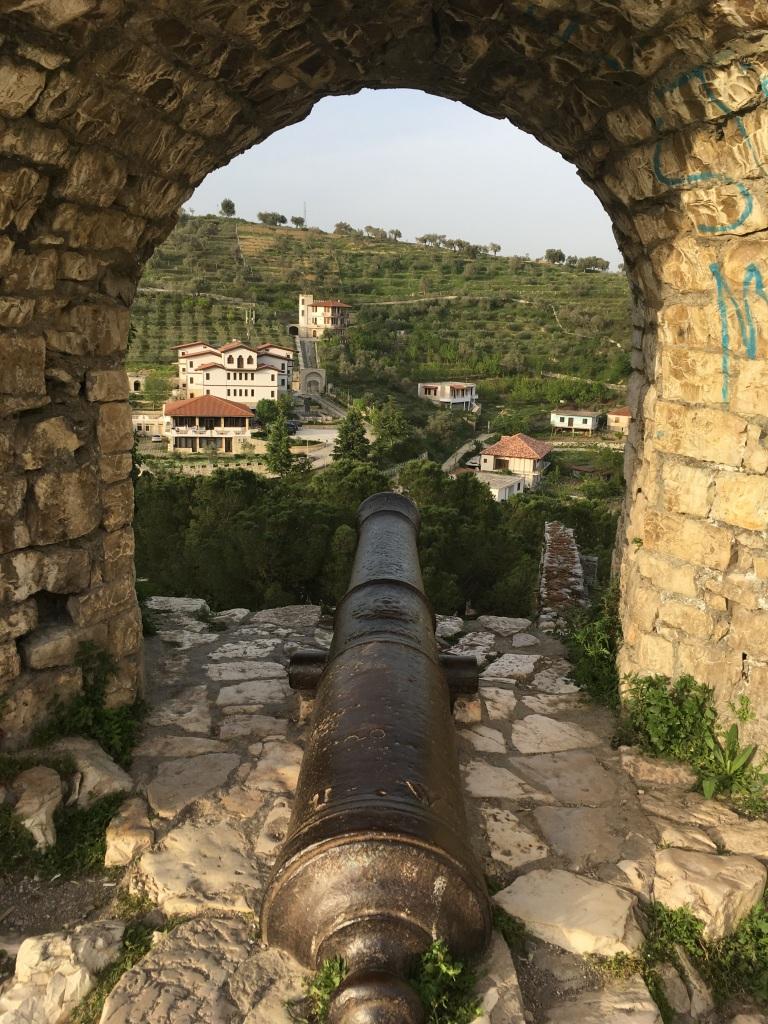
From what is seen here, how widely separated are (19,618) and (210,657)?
189 centimetres

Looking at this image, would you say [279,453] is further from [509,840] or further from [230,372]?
[509,840]

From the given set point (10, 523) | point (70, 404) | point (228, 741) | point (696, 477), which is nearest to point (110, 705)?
point (228, 741)

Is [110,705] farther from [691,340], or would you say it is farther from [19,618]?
[691,340]

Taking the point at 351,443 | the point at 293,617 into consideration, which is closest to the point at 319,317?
the point at 351,443

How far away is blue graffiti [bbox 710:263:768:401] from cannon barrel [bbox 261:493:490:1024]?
2220 millimetres

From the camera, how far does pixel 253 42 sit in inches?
130

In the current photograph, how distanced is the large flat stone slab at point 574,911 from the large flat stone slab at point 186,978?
1.01 meters

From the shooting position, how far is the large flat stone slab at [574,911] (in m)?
2.75

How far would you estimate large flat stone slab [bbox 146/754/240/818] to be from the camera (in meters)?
3.55

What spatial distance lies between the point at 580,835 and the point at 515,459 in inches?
1300

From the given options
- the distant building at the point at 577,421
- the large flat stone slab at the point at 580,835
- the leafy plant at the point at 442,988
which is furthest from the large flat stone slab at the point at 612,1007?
the distant building at the point at 577,421

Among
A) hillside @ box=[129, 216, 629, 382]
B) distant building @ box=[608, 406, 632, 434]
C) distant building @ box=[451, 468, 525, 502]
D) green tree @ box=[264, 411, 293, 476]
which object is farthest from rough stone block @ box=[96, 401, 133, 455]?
hillside @ box=[129, 216, 629, 382]

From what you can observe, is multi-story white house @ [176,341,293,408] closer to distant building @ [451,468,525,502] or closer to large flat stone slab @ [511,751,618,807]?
distant building @ [451,468,525,502]

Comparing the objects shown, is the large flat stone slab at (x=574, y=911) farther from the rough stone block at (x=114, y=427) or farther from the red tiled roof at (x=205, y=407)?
the red tiled roof at (x=205, y=407)
